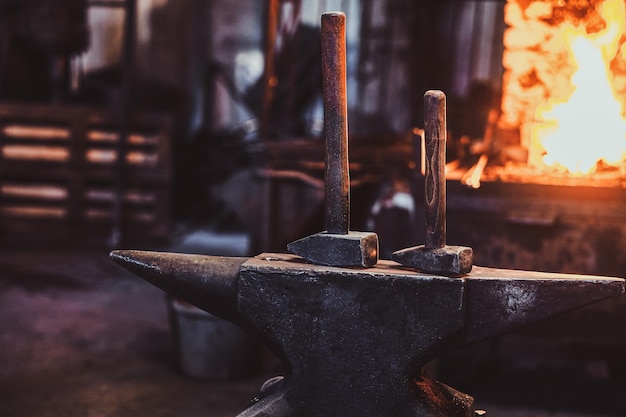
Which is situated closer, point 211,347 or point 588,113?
point 211,347

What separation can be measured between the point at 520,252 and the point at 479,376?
0.80 m

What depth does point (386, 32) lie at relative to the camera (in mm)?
9273

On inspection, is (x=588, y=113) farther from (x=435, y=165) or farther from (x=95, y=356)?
(x=95, y=356)

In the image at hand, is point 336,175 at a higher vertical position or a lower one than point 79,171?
higher

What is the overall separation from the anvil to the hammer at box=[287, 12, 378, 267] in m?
0.05

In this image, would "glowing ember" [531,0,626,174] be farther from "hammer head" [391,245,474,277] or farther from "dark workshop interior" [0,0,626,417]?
"hammer head" [391,245,474,277]

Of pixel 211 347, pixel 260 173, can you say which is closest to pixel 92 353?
pixel 211 347

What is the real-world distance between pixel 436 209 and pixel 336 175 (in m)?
0.29

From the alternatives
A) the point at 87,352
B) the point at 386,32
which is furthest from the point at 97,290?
the point at 386,32

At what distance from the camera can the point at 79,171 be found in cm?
807

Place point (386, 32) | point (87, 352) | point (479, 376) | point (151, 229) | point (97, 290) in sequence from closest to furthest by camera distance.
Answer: point (479, 376)
point (87, 352)
point (97, 290)
point (151, 229)
point (386, 32)

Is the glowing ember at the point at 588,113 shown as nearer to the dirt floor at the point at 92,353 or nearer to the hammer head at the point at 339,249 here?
the dirt floor at the point at 92,353

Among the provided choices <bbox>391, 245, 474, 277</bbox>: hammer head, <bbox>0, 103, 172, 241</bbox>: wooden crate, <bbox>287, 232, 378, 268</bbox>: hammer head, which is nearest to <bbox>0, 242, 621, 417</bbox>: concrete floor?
<bbox>0, 103, 172, 241</bbox>: wooden crate

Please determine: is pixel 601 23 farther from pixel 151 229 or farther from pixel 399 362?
pixel 151 229
